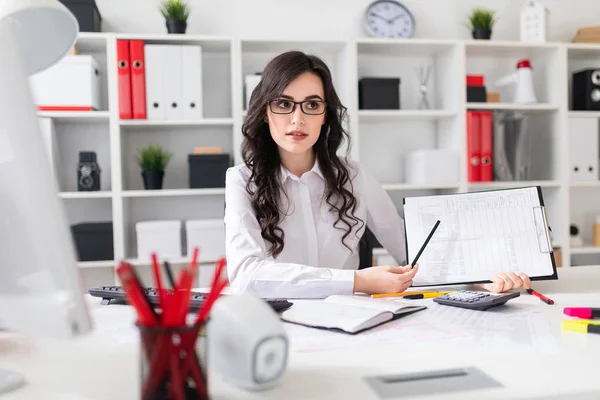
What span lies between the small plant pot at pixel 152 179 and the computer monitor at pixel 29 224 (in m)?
2.26

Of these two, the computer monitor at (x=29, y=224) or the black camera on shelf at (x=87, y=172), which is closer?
the computer monitor at (x=29, y=224)

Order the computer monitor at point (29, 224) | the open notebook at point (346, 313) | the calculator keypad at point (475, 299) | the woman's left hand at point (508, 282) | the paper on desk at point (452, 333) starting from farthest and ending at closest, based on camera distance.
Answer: the woman's left hand at point (508, 282)
the calculator keypad at point (475, 299)
the open notebook at point (346, 313)
the paper on desk at point (452, 333)
the computer monitor at point (29, 224)

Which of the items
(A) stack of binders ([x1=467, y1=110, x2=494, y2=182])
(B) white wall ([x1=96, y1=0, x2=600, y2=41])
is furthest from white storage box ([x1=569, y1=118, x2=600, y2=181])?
(B) white wall ([x1=96, y1=0, x2=600, y2=41])

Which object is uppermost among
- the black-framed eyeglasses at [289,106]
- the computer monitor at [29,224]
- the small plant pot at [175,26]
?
the small plant pot at [175,26]

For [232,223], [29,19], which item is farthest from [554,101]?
[29,19]

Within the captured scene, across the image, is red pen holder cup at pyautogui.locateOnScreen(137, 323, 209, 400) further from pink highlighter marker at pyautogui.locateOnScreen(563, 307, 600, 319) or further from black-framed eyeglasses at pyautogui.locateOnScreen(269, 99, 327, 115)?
black-framed eyeglasses at pyautogui.locateOnScreen(269, 99, 327, 115)

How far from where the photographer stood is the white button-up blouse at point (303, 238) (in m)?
1.35

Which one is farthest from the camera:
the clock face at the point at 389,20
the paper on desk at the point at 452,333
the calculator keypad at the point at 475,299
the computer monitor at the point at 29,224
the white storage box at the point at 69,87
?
the clock face at the point at 389,20

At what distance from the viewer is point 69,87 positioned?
2688 mm

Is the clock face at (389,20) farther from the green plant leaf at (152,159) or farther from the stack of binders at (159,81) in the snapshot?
the green plant leaf at (152,159)

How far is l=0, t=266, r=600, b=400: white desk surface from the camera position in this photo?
0.67m

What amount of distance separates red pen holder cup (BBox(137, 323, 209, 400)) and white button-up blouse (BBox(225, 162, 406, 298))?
2.48 feet

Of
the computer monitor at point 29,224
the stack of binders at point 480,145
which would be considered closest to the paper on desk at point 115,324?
the computer monitor at point 29,224

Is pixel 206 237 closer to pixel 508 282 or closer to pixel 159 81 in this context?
pixel 159 81
